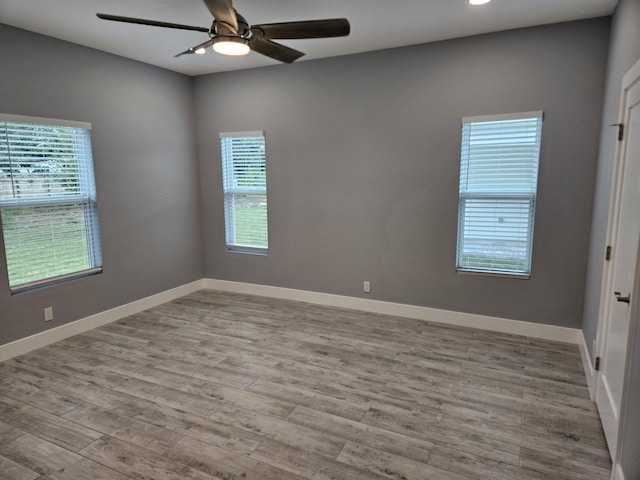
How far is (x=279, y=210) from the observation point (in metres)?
4.85

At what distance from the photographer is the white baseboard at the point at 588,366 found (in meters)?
2.73

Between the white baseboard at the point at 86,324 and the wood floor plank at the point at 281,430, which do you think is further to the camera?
the white baseboard at the point at 86,324

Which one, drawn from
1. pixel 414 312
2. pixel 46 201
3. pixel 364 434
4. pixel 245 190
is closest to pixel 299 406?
pixel 364 434

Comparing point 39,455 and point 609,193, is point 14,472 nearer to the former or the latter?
point 39,455

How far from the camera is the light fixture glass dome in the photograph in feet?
7.55

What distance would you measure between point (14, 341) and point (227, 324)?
6.07 ft

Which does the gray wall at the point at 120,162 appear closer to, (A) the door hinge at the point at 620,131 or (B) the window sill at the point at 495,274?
(B) the window sill at the point at 495,274

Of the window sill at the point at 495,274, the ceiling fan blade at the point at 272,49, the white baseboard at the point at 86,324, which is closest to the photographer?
the ceiling fan blade at the point at 272,49

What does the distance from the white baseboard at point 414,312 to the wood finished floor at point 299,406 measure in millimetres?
162

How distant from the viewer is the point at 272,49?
2.73 meters

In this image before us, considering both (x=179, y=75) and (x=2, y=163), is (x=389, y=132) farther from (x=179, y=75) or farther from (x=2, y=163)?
(x=2, y=163)

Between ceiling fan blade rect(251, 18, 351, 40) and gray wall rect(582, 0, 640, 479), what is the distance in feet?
5.51

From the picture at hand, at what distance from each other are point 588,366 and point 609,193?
4.34ft

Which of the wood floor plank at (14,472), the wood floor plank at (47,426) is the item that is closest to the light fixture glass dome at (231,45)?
the wood floor plank at (47,426)
